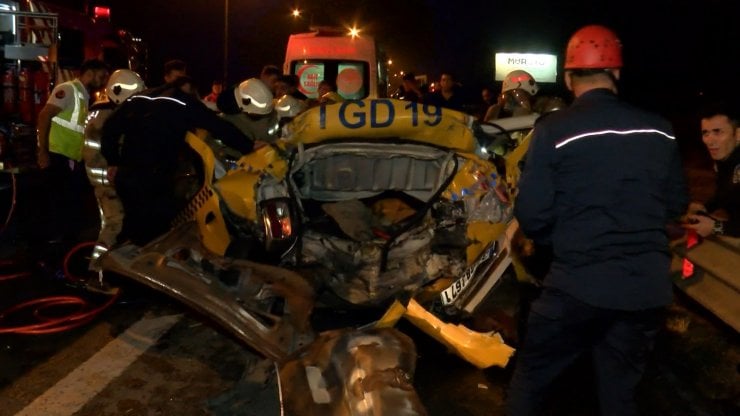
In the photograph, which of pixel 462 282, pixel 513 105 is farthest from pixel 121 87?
pixel 513 105

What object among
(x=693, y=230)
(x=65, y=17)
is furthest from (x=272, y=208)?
(x=65, y=17)

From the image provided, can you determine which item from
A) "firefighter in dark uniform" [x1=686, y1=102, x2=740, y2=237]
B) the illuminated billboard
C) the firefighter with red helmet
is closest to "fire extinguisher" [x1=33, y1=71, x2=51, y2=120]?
the firefighter with red helmet

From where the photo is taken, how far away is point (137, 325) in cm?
504

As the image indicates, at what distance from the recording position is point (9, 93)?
8.87 metres

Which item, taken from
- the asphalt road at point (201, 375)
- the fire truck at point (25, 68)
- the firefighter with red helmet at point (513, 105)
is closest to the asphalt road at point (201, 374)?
the asphalt road at point (201, 375)

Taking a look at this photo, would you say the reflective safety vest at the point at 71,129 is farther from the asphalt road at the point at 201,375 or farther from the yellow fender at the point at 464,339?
the yellow fender at the point at 464,339

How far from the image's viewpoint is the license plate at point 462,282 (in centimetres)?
418

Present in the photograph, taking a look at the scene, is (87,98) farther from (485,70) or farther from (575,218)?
(485,70)

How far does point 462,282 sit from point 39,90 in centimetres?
718

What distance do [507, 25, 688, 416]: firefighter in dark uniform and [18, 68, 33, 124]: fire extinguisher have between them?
8.03 metres

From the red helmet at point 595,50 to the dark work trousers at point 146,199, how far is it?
12.2ft

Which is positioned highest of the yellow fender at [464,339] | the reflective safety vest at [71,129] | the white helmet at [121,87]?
the white helmet at [121,87]

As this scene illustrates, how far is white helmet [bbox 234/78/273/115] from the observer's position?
5.91 m

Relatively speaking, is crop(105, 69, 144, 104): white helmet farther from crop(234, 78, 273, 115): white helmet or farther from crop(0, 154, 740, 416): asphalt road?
crop(0, 154, 740, 416): asphalt road
